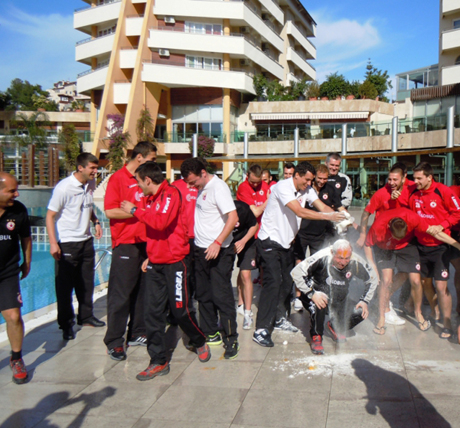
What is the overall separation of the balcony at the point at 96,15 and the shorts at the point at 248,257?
41.7 m

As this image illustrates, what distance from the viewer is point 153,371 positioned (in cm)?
463

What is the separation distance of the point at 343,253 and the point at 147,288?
204 cm

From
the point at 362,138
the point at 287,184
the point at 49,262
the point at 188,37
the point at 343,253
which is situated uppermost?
the point at 188,37

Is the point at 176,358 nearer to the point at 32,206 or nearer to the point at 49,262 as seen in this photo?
the point at 49,262

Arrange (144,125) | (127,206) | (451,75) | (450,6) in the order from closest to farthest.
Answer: (127,206)
(451,75)
(450,6)
(144,125)

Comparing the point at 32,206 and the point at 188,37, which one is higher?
the point at 188,37

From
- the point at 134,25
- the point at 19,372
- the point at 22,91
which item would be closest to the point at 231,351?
the point at 19,372

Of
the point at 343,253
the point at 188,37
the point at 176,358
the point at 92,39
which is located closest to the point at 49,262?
Answer: the point at 176,358

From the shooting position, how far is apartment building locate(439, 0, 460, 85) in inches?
1342

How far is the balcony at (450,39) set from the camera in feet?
113

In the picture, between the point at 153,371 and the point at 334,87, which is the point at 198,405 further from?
the point at 334,87

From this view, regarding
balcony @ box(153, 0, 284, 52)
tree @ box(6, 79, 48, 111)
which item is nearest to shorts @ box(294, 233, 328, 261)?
balcony @ box(153, 0, 284, 52)

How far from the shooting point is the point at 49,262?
1227 centimetres

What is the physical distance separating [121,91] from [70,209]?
3822 cm
